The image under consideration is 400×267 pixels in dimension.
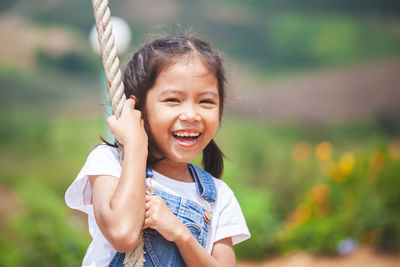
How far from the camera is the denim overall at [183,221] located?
54.2 inches

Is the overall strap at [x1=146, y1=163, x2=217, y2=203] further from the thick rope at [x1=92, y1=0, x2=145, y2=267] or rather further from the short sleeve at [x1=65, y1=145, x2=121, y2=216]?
the thick rope at [x1=92, y1=0, x2=145, y2=267]

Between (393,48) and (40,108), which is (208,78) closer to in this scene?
(40,108)

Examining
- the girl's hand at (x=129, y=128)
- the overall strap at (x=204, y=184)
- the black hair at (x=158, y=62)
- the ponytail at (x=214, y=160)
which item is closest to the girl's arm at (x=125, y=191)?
the girl's hand at (x=129, y=128)

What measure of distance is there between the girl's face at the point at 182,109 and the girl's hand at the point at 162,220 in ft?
0.60

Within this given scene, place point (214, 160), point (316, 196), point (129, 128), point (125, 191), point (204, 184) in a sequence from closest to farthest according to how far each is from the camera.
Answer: point (125, 191), point (129, 128), point (204, 184), point (214, 160), point (316, 196)

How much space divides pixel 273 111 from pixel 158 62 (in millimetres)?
5155

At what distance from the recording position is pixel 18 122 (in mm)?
5570

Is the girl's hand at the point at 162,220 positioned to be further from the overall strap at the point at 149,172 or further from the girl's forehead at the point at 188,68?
the girl's forehead at the point at 188,68

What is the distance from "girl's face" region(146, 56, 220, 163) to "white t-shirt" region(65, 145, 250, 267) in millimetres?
125

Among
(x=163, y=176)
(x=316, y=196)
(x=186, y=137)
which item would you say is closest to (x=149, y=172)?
(x=163, y=176)

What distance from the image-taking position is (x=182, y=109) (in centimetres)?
142

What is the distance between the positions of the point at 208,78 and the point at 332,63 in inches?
216

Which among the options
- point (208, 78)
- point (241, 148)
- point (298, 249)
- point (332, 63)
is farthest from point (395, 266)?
point (332, 63)

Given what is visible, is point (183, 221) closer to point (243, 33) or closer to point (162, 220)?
point (162, 220)
